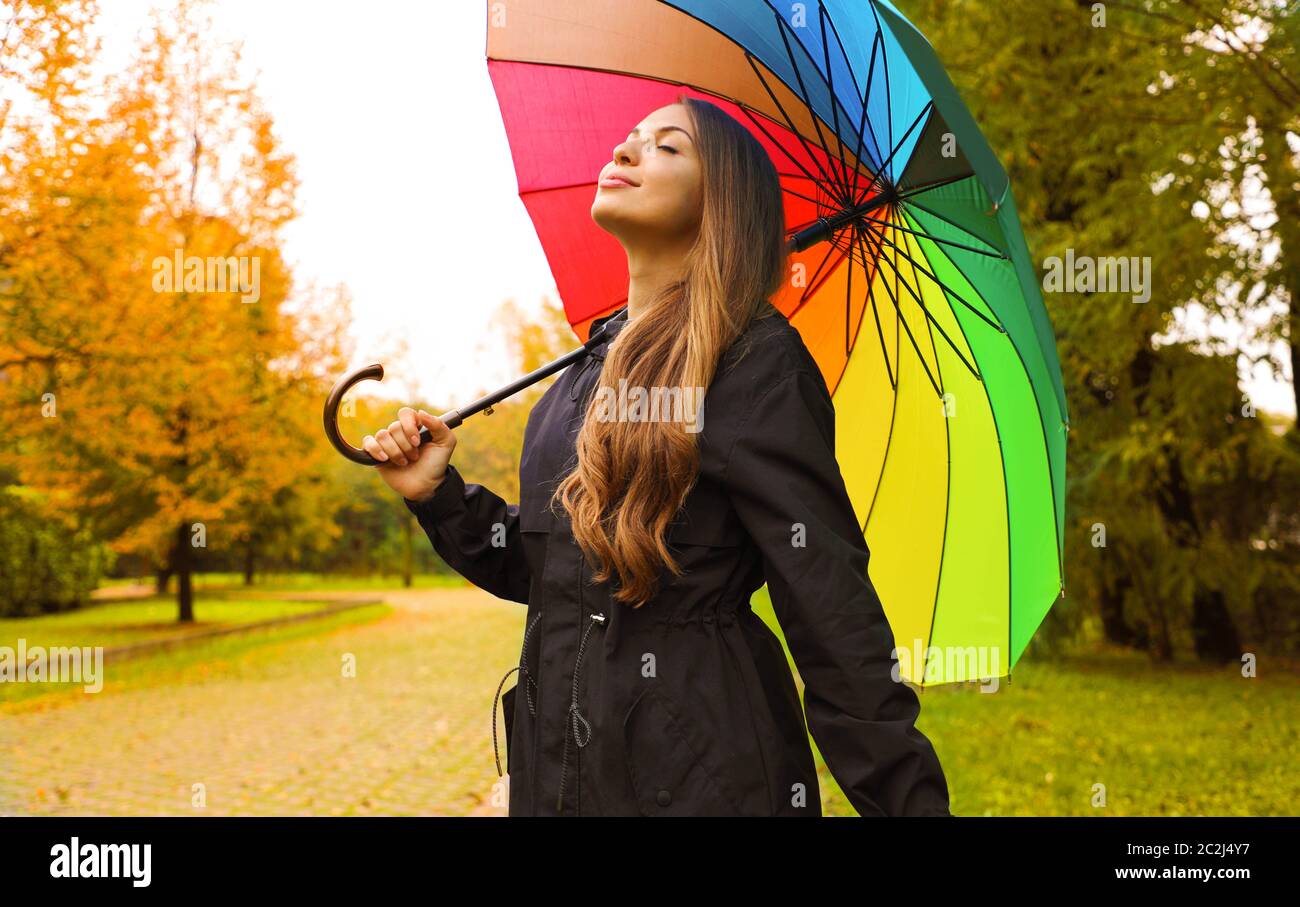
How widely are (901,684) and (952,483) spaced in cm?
135

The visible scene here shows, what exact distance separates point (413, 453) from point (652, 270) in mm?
609

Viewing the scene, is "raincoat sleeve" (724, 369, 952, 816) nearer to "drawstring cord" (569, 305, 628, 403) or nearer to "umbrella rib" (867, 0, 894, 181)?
"drawstring cord" (569, 305, 628, 403)

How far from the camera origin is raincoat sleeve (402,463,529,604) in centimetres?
216

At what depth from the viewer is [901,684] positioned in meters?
1.61

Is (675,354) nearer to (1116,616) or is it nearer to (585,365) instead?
(585,365)

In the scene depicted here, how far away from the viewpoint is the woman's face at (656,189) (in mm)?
2039

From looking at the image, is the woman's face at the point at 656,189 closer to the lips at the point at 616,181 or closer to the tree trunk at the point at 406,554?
the lips at the point at 616,181

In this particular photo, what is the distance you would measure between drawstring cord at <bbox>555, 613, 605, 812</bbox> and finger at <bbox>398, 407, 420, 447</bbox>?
→ 57 cm

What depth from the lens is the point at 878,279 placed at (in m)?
2.75

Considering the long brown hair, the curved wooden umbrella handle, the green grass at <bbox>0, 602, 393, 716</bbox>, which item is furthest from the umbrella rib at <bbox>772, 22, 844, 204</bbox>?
the green grass at <bbox>0, 602, 393, 716</bbox>

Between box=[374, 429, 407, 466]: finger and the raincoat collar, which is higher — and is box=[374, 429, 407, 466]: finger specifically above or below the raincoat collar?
below

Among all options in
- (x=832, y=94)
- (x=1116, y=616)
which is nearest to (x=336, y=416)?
(x=832, y=94)
